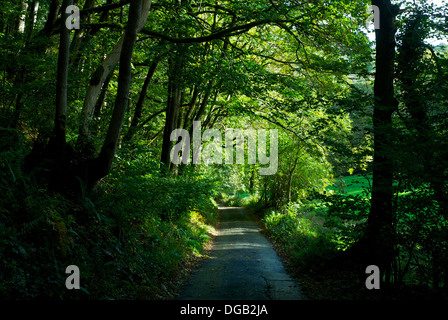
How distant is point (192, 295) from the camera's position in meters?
6.84

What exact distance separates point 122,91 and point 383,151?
486 cm

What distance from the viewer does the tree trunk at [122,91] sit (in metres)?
6.12

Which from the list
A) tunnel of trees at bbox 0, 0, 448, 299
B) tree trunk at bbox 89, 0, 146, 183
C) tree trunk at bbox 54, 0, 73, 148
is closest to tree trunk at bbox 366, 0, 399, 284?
tunnel of trees at bbox 0, 0, 448, 299

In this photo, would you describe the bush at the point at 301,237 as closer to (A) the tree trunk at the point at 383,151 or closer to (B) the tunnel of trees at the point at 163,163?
(B) the tunnel of trees at the point at 163,163

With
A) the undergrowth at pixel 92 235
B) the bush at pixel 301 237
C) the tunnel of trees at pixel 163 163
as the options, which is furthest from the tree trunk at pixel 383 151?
the undergrowth at pixel 92 235

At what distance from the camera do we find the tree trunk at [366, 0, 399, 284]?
19.0 ft

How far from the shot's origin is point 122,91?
6328mm

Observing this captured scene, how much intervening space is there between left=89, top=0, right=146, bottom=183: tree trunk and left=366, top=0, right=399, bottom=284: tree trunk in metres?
4.60

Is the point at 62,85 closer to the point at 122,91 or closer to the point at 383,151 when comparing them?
the point at 122,91

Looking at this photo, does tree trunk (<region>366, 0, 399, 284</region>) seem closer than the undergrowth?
No

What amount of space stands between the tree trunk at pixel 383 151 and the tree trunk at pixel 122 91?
15.1 feet

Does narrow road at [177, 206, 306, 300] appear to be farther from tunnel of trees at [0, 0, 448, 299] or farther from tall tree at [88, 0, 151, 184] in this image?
tall tree at [88, 0, 151, 184]
